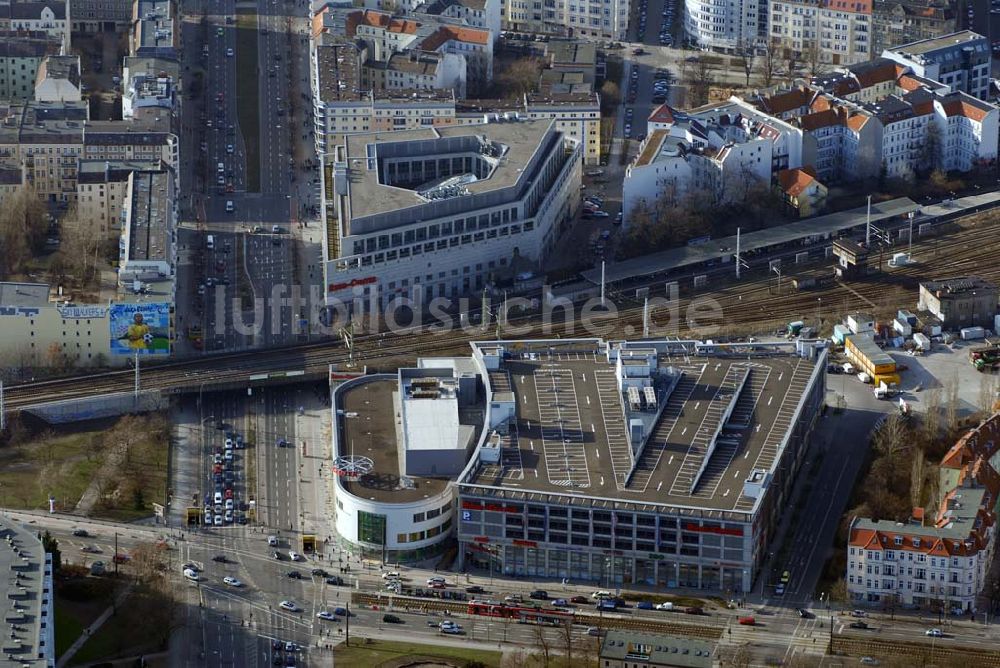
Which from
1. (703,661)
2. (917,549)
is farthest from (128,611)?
(917,549)

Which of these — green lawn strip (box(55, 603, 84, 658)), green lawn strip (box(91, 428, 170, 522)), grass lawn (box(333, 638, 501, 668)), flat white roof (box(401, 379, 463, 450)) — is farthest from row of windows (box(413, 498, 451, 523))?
green lawn strip (box(55, 603, 84, 658))

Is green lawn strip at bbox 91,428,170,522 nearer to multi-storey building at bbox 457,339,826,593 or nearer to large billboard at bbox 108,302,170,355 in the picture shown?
large billboard at bbox 108,302,170,355

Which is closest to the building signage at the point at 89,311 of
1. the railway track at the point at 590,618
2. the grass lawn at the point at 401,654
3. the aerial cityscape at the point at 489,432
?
the aerial cityscape at the point at 489,432

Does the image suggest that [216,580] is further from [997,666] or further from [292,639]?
[997,666]

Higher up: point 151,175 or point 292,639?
point 151,175

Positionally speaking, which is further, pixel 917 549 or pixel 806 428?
pixel 806 428

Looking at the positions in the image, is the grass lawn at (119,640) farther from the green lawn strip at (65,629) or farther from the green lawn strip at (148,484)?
the green lawn strip at (148,484)
